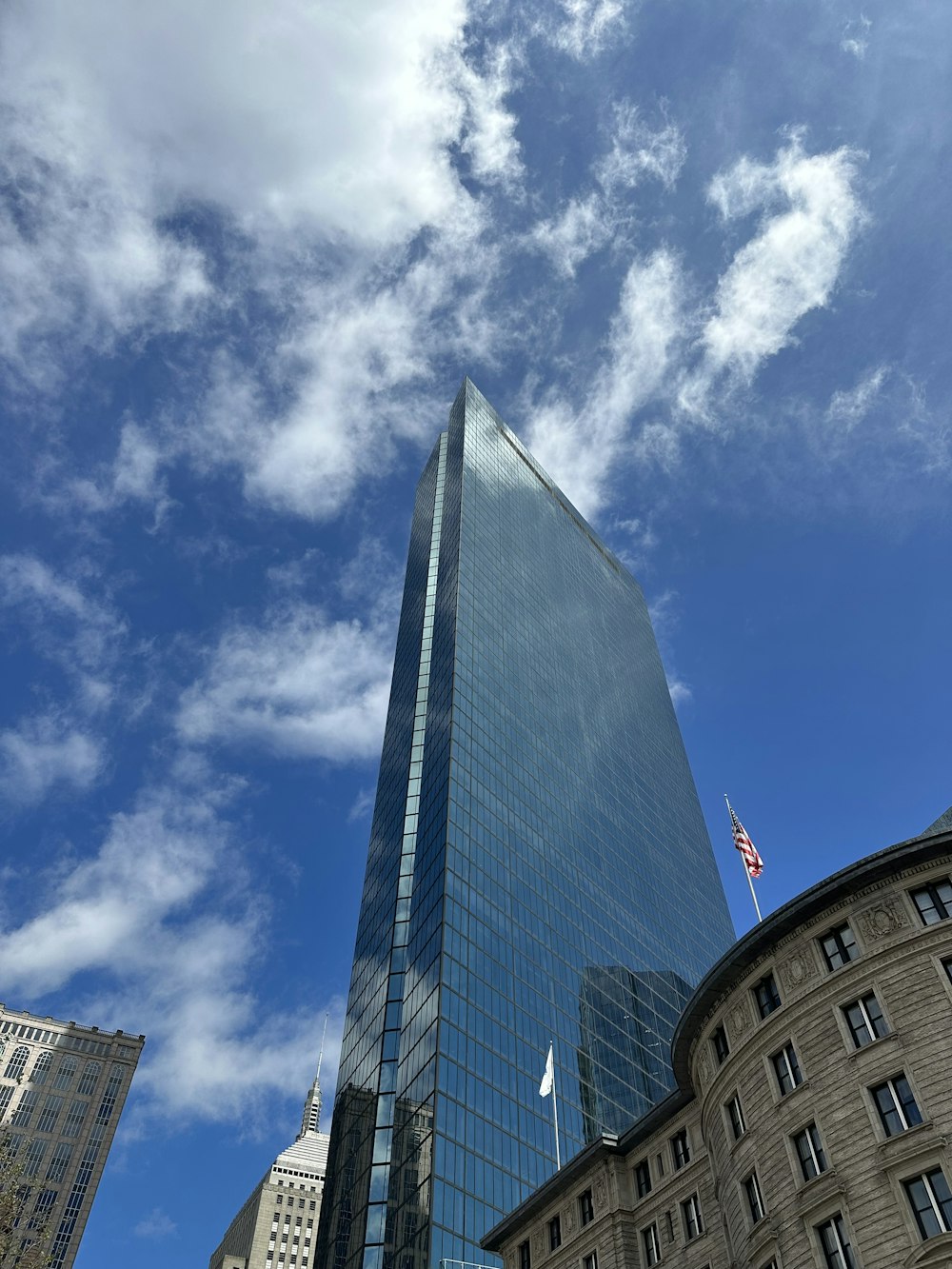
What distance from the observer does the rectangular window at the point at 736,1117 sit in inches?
1783

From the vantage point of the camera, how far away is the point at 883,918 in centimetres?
4334

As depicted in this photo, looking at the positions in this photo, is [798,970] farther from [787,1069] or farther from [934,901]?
[934,901]

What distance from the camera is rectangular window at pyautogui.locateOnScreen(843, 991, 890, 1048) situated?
1615 inches

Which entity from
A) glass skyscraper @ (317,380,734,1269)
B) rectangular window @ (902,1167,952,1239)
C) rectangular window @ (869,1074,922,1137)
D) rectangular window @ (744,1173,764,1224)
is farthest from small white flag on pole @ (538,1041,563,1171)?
rectangular window @ (902,1167,952,1239)

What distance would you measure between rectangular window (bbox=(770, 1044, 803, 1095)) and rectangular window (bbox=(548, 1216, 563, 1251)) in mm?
22420

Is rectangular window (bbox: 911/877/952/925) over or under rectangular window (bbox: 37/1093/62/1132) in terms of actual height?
under

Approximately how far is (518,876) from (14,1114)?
456 feet

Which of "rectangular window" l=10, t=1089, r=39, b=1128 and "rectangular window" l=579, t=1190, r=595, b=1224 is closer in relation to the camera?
"rectangular window" l=579, t=1190, r=595, b=1224

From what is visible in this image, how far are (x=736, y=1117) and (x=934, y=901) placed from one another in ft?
42.8

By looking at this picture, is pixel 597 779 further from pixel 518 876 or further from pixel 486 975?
pixel 486 975

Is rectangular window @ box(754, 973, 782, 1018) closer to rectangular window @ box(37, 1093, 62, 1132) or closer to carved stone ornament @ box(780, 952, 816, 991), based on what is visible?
carved stone ornament @ box(780, 952, 816, 991)

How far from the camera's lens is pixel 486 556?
140125 mm

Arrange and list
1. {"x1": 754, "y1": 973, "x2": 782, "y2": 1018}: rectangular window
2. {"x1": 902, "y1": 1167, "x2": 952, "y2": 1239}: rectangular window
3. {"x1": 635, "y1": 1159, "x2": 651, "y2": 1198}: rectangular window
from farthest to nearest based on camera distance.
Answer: {"x1": 635, "y1": 1159, "x2": 651, "y2": 1198}: rectangular window
{"x1": 754, "y1": 973, "x2": 782, "y2": 1018}: rectangular window
{"x1": 902, "y1": 1167, "x2": 952, "y2": 1239}: rectangular window

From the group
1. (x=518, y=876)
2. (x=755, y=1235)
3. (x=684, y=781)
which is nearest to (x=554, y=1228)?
(x=755, y=1235)
